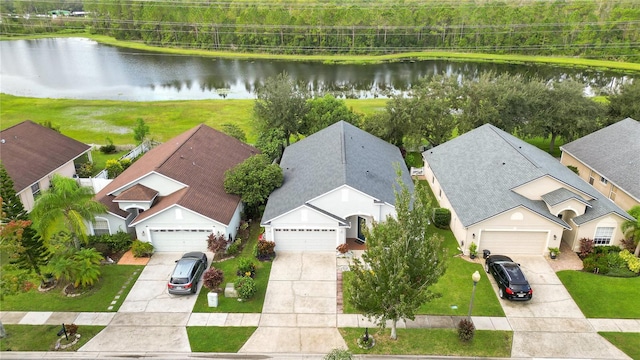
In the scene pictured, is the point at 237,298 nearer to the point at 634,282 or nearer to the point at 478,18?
the point at 634,282

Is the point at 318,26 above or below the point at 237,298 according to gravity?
above

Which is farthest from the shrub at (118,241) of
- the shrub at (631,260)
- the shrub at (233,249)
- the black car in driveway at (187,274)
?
the shrub at (631,260)

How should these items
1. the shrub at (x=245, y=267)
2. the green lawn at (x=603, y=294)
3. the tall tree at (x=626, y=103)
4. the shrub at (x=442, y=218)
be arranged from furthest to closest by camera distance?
the tall tree at (x=626, y=103) < the shrub at (x=442, y=218) < the shrub at (x=245, y=267) < the green lawn at (x=603, y=294)

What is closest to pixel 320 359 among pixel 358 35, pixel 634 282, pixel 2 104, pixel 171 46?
pixel 634 282

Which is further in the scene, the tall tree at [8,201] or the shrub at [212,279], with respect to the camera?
the shrub at [212,279]

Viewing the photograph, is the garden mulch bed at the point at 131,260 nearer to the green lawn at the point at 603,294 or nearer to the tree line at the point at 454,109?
the tree line at the point at 454,109

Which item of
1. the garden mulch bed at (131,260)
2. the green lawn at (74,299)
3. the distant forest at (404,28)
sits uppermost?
the distant forest at (404,28)

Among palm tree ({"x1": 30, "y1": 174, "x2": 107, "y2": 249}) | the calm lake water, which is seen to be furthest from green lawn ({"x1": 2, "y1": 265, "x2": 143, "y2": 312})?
the calm lake water
